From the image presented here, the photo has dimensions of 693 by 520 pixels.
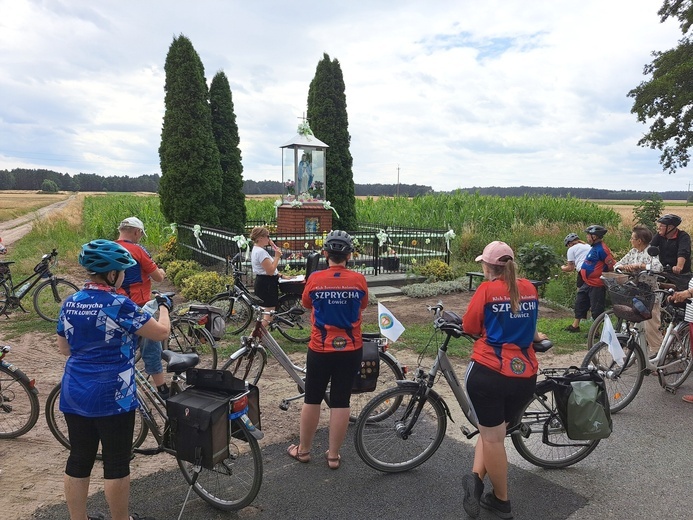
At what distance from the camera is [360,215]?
2270 centimetres

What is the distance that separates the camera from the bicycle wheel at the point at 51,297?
27.6 feet

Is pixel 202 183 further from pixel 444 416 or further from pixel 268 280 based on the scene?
pixel 444 416

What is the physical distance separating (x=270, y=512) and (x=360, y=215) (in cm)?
1990

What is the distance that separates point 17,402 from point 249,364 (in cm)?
206

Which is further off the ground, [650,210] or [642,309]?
[650,210]

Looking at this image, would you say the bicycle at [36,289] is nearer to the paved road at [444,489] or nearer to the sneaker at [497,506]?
the paved road at [444,489]

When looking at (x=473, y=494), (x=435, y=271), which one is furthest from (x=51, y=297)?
(x=473, y=494)

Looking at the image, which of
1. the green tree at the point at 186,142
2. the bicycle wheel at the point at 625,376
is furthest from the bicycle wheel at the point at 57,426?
the green tree at the point at 186,142

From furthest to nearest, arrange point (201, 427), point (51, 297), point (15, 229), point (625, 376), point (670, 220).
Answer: point (15, 229)
point (51, 297)
point (670, 220)
point (625, 376)
point (201, 427)

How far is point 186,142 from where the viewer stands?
539 inches

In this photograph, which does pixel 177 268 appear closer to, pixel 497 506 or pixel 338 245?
pixel 338 245

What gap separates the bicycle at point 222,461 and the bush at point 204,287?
5819mm

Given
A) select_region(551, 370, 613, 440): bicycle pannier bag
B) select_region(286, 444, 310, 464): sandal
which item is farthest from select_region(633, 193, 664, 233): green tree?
select_region(286, 444, 310, 464): sandal

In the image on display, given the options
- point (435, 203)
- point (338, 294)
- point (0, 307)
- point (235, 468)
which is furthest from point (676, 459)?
point (435, 203)
